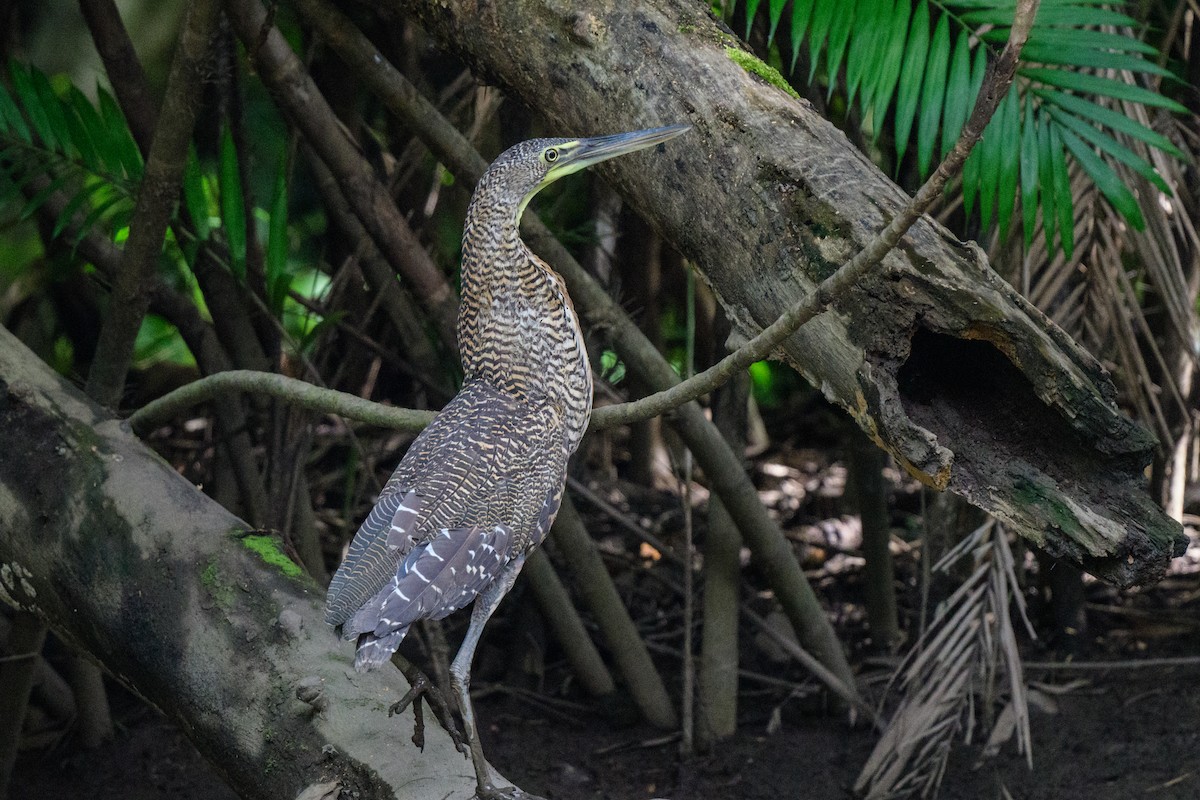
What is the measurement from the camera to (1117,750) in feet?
12.6

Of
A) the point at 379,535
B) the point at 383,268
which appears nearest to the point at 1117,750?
the point at 379,535

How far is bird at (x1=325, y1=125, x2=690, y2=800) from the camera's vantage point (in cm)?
233

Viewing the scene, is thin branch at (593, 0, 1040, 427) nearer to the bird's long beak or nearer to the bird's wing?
the bird's wing

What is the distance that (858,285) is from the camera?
2240 mm

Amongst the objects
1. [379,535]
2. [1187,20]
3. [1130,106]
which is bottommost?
[379,535]

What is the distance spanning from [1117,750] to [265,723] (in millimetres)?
2798

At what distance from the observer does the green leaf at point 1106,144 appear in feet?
10.1

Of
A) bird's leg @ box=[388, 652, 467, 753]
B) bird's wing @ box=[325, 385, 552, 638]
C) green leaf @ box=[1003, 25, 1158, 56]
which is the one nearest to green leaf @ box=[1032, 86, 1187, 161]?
green leaf @ box=[1003, 25, 1158, 56]

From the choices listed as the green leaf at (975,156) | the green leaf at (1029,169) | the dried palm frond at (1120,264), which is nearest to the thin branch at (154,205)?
the green leaf at (975,156)

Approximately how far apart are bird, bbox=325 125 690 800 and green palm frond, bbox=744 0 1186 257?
82 centimetres

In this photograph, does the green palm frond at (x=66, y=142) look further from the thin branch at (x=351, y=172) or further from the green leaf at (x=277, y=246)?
the thin branch at (x=351, y=172)

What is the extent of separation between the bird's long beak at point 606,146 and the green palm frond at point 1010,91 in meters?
0.71

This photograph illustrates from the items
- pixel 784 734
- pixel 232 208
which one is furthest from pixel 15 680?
pixel 784 734

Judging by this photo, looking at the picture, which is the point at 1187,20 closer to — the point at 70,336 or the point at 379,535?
the point at 379,535
